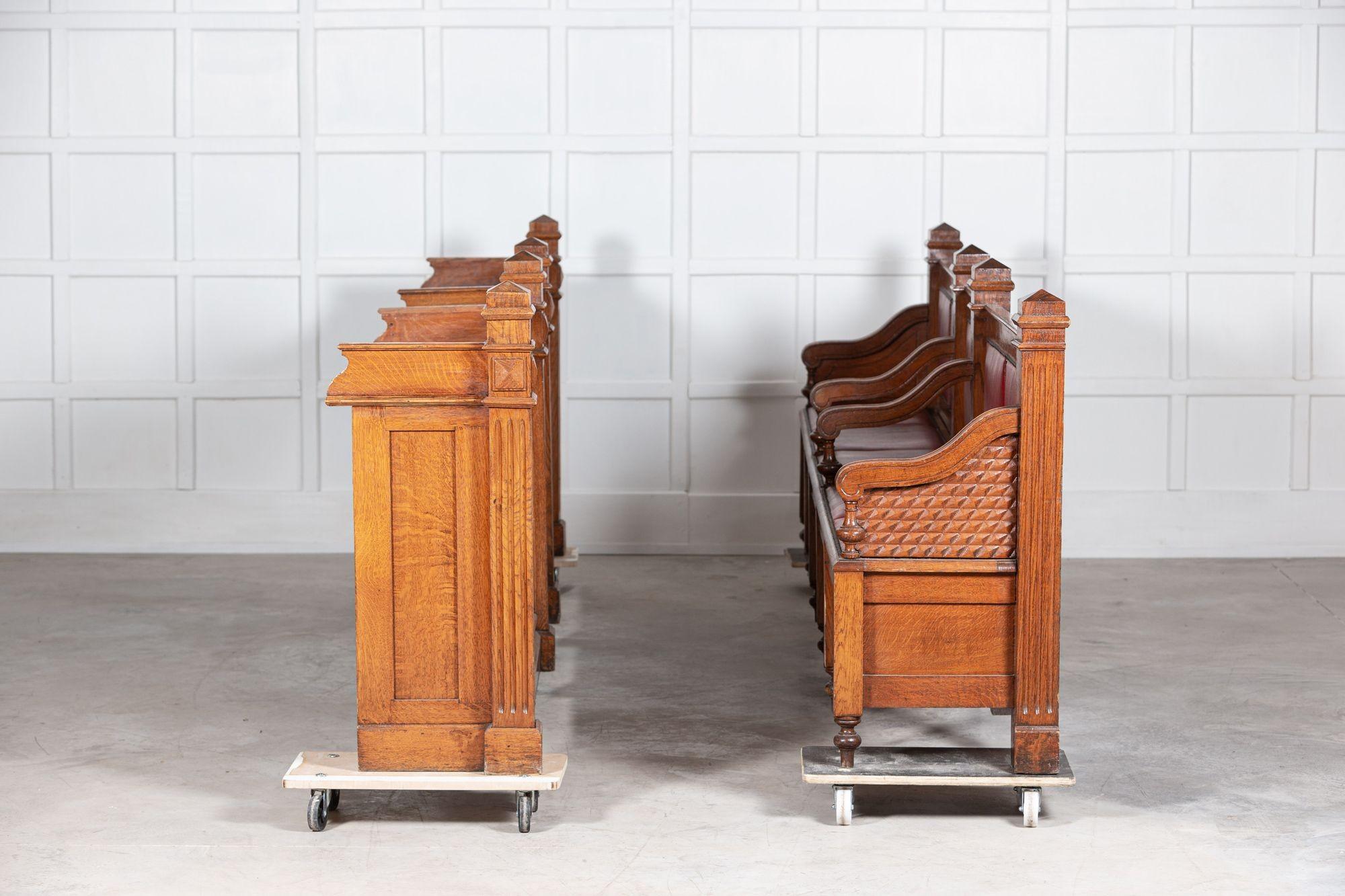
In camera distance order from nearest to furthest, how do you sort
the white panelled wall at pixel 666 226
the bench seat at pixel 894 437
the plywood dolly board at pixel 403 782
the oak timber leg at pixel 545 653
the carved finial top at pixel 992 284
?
the plywood dolly board at pixel 403 782 → the carved finial top at pixel 992 284 → the oak timber leg at pixel 545 653 → the bench seat at pixel 894 437 → the white panelled wall at pixel 666 226

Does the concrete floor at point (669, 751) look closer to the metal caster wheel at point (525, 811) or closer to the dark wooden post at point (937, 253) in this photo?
the metal caster wheel at point (525, 811)

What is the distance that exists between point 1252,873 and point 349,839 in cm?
223

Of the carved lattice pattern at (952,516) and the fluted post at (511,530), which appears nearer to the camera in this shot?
the fluted post at (511,530)

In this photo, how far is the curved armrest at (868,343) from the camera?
6.80 m

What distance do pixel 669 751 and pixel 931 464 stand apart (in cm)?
129

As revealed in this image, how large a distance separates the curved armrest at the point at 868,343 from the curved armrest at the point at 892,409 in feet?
4.74

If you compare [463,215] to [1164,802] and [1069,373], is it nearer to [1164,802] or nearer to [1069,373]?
[1069,373]

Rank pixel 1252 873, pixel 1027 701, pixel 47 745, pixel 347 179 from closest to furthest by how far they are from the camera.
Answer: pixel 1252 873
pixel 1027 701
pixel 47 745
pixel 347 179

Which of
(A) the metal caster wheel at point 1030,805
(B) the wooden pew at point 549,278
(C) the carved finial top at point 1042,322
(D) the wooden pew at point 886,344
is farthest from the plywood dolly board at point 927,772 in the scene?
(D) the wooden pew at point 886,344

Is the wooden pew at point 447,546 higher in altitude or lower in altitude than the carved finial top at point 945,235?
lower

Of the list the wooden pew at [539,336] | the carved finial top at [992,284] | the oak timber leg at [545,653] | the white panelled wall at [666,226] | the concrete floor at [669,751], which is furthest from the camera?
the white panelled wall at [666,226]

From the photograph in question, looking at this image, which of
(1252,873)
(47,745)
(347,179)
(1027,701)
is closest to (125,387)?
(347,179)

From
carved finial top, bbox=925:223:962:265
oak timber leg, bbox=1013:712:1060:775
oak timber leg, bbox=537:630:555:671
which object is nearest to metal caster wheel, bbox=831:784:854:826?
oak timber leg, bbox=1013:712:1060:775

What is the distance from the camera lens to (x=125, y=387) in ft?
24.9
